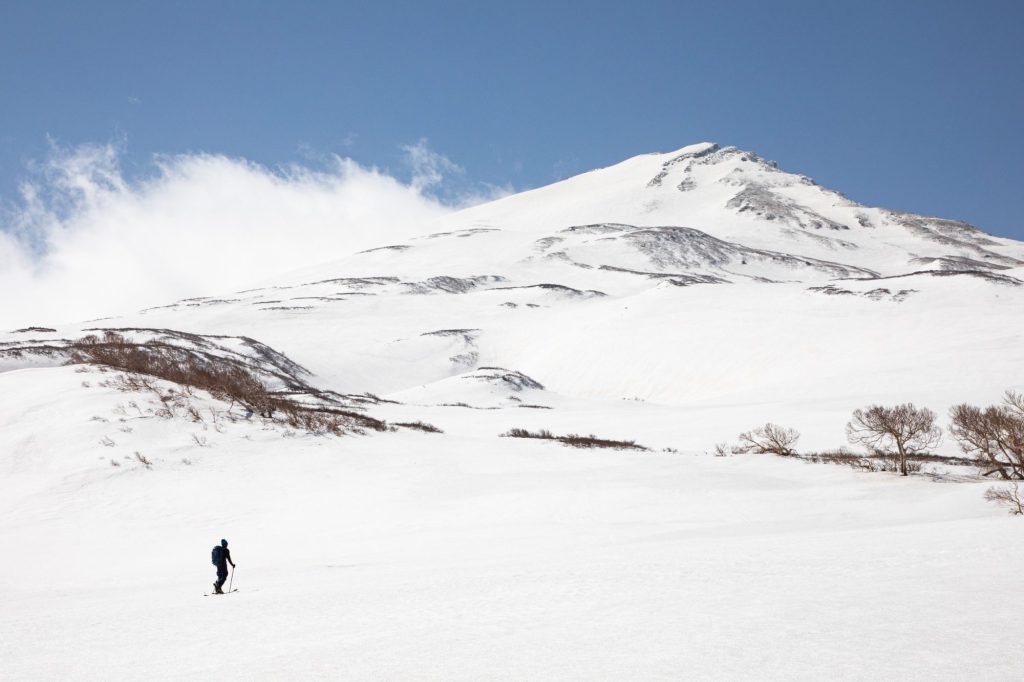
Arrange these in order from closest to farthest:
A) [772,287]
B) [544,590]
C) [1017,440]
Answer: [544,590] < [1017,440] < [772,287]

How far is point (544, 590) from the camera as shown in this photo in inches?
282

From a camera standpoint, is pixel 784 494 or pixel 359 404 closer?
pixel 784 494

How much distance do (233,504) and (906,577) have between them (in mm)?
13908

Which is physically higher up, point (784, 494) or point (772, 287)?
point (772, 287)

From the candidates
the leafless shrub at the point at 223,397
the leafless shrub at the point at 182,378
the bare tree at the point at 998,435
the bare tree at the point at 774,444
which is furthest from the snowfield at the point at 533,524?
the bare tree at the point at 774,444

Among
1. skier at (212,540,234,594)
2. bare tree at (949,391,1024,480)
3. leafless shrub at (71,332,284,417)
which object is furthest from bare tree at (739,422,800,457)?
skier at (212,540,234,594)

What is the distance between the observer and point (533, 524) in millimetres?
13133

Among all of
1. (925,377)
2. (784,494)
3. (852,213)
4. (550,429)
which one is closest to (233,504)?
(784,494)

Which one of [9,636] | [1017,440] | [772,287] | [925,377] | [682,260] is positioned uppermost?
[682,260]

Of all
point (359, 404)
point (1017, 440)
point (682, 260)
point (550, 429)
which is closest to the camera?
point (1017, 440)

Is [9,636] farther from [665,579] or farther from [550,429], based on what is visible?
[550,429]

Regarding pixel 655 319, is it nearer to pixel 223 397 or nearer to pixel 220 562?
pixel 223 397

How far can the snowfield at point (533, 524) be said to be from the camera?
5.37m

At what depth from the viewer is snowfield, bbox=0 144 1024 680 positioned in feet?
17.6
